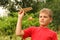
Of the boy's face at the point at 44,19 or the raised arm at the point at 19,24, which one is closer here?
the raised arm at the point at 19,24

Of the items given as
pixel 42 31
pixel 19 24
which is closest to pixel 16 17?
pixel 42 31

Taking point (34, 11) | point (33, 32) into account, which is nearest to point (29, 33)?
point (33, 32)

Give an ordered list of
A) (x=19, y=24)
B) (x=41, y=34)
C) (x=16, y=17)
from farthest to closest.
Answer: (x=16, y=17) → (x=41, y=34) → (x=19, y=24)

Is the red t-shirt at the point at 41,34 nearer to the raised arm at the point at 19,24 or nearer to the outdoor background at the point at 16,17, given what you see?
the raised arm at the point at 19,24

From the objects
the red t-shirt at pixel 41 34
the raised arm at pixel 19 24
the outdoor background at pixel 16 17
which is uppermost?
the raised arm at pixel 19 24

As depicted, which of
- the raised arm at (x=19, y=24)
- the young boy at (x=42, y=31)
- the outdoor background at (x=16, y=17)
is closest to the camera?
the raised arm at (x=19, y=24)

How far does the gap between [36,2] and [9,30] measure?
19.9 ft

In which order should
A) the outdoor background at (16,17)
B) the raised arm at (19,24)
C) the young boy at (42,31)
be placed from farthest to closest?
the outdoor background at (16,17), the young boy at (42,31), the raised arm at (19,24)

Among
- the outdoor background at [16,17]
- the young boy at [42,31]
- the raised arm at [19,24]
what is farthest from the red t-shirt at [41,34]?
the outdoor background at [16,17]

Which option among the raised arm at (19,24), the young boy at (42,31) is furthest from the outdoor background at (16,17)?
the raised arm at (19,24)

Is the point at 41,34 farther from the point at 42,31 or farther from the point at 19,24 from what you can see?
the point at 19,24

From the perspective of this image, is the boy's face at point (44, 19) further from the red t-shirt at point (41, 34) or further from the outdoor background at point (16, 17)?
the outdoor background at point (16, 17)

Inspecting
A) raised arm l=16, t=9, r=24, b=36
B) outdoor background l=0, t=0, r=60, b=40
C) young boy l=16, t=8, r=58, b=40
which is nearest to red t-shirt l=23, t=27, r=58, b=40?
young boy l=16, t=8, r=58, b=40

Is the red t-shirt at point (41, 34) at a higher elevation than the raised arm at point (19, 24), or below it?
below
